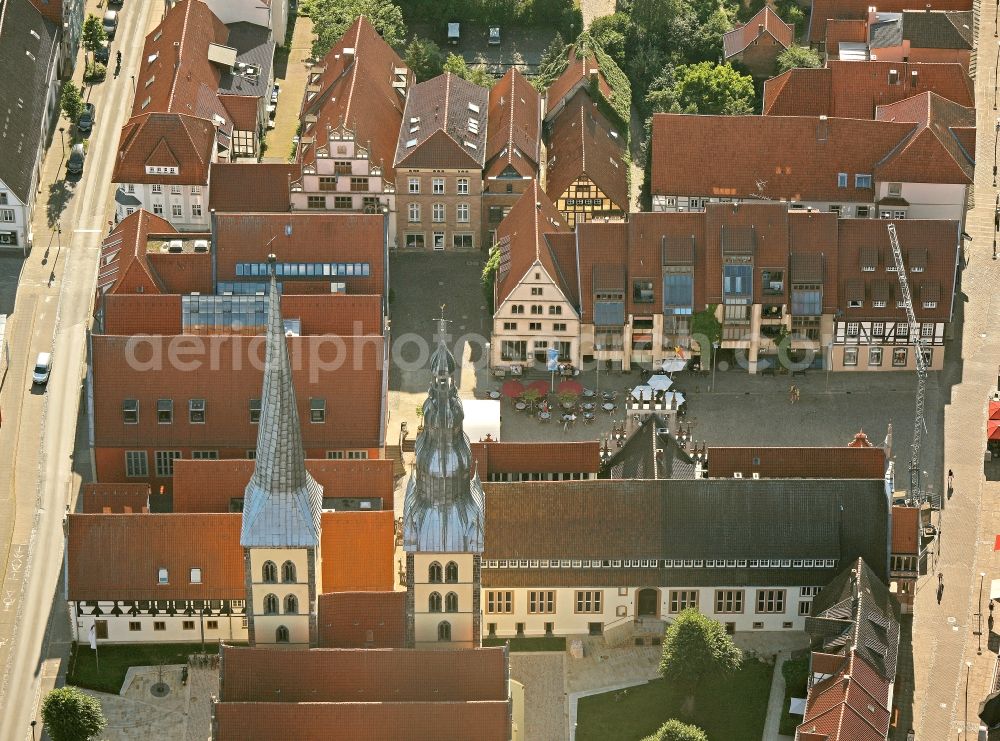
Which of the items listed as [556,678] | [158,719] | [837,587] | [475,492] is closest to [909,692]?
[837,587]

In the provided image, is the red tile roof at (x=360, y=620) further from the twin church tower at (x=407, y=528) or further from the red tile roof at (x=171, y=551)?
the red tile roof at (x=171, y=551)

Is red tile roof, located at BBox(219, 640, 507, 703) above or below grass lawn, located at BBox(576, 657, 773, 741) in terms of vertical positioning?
above

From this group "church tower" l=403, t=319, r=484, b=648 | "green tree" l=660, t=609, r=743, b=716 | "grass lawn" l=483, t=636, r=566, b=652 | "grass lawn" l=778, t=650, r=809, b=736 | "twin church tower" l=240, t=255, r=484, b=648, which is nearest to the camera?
"twin church tower" l=240, t=255, r=484, b=648

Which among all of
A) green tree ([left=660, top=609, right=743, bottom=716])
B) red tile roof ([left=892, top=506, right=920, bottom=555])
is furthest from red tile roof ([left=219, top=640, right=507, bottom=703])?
red tile roof ([left=892, top=506, right=920, bottom=555])

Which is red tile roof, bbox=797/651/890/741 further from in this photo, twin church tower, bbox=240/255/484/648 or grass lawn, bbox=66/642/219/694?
grass lawn, bbox=66/642/219/694

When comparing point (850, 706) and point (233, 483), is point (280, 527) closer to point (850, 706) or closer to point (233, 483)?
point (233, 483)

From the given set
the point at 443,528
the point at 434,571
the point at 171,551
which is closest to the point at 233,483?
the point at 171,551
